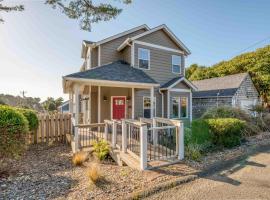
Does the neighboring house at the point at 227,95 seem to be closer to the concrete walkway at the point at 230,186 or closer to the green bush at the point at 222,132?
the green bush at the point at 222,132

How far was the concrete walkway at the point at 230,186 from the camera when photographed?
409 centimetres

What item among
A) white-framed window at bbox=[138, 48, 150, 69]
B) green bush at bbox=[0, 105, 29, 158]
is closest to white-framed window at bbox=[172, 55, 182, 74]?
white-framed window at bbox=[138, 48, 150, 69]

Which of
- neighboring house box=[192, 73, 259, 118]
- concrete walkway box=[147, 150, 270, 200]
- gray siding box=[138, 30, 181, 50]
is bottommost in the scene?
concrete walkway box=[147, 150, 270, 200]

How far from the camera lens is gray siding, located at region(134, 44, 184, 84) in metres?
13.7

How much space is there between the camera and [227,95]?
1812 centimetres

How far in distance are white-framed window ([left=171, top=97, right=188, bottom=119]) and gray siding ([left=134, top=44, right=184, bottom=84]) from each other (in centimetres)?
181

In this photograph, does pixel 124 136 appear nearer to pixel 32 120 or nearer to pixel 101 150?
pixel 101 150

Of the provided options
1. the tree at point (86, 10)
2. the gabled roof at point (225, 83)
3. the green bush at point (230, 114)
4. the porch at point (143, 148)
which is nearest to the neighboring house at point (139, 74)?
the green bush at point (230, 114)

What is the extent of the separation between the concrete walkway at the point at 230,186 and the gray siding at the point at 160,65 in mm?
9098

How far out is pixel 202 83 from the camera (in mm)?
24750

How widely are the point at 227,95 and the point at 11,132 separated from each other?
18.1 meters

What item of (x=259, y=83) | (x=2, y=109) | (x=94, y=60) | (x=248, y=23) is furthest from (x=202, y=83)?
(x=2, y=109)

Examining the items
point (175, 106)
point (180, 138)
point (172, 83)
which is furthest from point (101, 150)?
point (175, 106)

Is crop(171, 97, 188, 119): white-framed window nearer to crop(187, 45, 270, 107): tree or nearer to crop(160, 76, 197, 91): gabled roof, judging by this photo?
crop(160, 76, 197, 91): gabled roof
